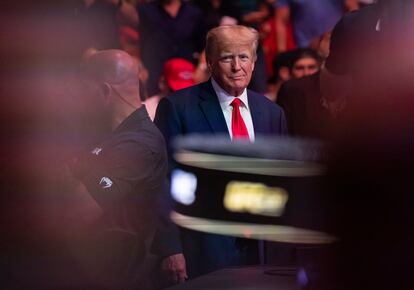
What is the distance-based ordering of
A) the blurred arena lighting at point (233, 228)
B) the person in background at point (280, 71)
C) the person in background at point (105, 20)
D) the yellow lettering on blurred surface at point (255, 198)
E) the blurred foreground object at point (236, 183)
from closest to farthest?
the yellow lettering on blurred surface at point (255, 198) < the blurred foreground object at point (236, 183) < the blurred arena lighting at point (233, 228) < the person in background at point (105, 20) < the person in background at point (280, 71)

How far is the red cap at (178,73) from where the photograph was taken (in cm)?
542

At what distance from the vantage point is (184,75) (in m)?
5.59

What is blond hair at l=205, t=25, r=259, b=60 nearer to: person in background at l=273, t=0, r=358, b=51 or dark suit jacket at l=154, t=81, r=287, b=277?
dark suit jacket at l=154, t=81, r=287, b=277

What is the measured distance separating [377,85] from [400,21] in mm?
156

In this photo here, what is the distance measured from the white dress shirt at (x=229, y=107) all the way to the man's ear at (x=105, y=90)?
0.41 meters

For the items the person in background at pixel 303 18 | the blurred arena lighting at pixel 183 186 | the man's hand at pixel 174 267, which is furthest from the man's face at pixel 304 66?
the man's hand at pixel 174 267

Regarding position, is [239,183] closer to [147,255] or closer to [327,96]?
[147,255]

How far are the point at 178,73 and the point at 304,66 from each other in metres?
0.64

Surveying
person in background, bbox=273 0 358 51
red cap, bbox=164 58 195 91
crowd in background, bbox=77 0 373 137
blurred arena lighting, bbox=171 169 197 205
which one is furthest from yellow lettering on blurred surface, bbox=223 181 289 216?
person in background, bbox=273 0 358 51

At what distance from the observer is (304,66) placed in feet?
18.1

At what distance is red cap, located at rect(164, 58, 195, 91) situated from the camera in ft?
17.8

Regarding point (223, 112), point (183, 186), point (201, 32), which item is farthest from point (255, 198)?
point (201, 32)

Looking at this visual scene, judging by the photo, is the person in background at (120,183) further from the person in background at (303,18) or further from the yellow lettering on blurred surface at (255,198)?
the person in background at (303,18)

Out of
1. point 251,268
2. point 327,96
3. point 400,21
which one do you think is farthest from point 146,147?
point 400,21
